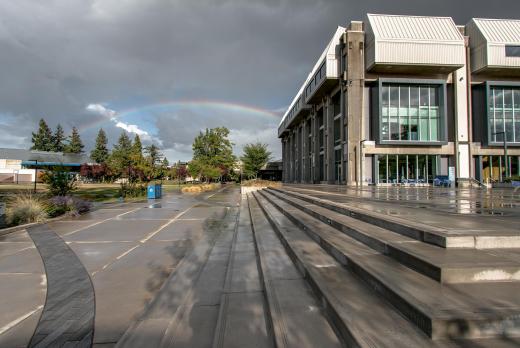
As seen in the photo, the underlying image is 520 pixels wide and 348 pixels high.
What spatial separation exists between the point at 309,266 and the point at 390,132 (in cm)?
2911

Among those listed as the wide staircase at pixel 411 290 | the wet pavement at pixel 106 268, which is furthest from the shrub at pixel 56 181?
the wide staircase at pixel 411 290

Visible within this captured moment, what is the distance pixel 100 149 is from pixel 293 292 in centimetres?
11815

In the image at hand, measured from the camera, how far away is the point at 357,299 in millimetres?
2713

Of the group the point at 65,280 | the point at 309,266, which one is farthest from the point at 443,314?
the point at 65,280

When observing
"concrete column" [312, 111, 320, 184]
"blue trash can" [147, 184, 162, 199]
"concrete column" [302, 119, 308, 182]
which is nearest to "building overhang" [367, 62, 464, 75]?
"concrete column" [312, 111, 320, 184]

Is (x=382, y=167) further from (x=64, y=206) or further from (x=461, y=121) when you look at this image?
(x=64, y=206)

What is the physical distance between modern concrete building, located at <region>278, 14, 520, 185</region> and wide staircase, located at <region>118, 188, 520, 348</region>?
27028 mm

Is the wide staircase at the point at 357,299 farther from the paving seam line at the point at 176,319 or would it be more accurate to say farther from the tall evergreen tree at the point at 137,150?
the tall evergreen tree at the point at 137,150

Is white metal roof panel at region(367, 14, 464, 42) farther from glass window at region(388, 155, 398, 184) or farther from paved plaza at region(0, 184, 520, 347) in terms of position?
paved plaza at region(0, 184, 520, 347)

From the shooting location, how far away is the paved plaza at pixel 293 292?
7.19 ft

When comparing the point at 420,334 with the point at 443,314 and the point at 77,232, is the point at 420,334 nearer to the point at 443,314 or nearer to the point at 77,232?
the point at 443,314

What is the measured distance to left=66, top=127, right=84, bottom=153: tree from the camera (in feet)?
340

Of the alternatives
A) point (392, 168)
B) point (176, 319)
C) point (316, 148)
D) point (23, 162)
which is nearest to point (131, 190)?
point (176, 319)

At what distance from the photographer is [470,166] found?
30203mm
